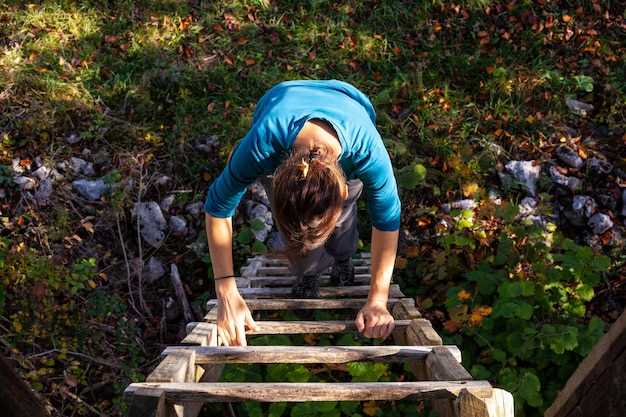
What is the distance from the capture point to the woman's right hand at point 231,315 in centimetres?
230

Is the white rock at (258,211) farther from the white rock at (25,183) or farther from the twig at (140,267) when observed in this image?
the white rock at (25,183)

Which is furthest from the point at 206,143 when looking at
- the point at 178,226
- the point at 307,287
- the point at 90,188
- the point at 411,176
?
the point at 307,287

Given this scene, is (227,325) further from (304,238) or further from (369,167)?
(369,167)

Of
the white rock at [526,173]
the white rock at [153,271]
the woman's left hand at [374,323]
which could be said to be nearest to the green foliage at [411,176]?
the white rock at [526,173]

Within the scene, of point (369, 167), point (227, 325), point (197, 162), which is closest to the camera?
point (369, 167)

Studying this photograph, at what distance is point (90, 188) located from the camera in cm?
398

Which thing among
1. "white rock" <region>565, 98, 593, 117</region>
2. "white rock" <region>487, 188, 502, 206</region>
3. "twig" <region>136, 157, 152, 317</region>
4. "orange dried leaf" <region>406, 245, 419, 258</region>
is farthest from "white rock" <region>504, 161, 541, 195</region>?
"twig" <region>136, 157, 152, 317</region>

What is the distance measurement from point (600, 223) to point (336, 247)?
1.97 meters

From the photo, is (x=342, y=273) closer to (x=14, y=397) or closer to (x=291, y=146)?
(x=291, y=146)

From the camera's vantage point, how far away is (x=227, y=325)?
230 centimetres

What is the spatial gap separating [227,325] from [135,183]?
213 cm

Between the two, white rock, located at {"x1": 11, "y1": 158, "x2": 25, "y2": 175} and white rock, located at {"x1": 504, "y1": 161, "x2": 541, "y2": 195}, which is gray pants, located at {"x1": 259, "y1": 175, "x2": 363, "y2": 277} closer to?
white rock, located at {"x1": 504, "y1": 161, "x2": 541, "y2": 195}

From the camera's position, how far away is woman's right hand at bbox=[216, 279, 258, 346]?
2301 millimetres

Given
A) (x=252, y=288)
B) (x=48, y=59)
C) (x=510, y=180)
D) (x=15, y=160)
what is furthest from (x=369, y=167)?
(x=48, y=59)
